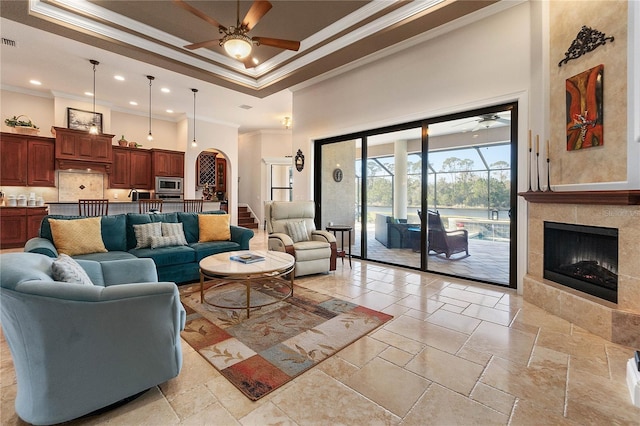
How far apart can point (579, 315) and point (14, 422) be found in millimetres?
4171

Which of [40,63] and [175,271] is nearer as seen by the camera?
[175,271]

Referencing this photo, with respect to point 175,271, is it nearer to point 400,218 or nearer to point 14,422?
point 14,422

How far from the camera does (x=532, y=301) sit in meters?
3.21

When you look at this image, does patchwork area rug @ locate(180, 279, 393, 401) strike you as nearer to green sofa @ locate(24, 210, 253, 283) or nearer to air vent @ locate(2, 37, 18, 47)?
green sofa @ locate(24, 210, 253, 283)

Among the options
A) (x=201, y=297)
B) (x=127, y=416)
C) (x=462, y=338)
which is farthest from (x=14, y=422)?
(x=462, y=338)

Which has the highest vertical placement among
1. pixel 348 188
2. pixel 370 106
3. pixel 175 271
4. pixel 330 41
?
pixel 330 41

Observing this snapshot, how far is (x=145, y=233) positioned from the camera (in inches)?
151

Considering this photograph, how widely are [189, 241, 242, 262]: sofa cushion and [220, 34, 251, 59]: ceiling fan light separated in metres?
2.45

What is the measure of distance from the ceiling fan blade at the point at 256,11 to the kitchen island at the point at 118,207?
16.7 feet

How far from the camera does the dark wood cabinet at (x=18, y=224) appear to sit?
19.0 ft

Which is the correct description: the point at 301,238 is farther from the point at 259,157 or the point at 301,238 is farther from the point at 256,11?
the point at 259,157

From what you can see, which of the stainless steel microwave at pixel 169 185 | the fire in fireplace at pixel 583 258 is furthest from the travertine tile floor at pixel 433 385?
the stainless steel microwave at pixel 169 185

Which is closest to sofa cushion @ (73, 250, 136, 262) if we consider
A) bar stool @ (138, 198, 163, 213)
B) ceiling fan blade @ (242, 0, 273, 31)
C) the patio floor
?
ceiling fan blade @ (242, 0, 273, 31)

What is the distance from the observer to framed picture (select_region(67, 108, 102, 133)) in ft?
22.0
